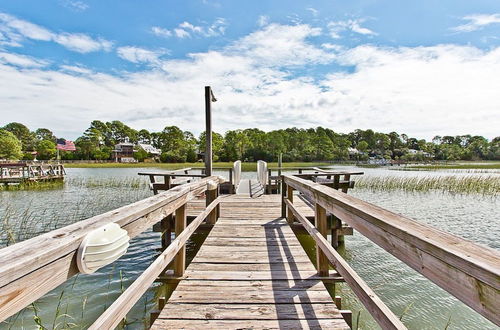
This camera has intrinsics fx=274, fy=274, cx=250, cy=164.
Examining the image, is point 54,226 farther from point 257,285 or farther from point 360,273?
point 360,273

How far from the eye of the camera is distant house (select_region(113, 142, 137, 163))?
230ft

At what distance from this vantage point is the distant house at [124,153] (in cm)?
7019

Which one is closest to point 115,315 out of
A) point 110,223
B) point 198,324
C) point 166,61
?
point 110,223

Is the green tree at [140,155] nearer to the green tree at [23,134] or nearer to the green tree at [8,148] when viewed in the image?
the green tree at [8,148]

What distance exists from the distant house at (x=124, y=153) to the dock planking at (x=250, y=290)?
71.8m

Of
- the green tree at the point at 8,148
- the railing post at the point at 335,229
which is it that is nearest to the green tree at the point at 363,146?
the railing post at the point at 335,229

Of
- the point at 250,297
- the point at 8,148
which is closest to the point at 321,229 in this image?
the point at 250,297

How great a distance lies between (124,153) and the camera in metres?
74.3

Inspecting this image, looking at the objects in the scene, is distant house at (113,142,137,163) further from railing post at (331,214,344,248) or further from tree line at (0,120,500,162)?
railing post at (331,214,344,248)

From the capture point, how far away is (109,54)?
51.9 feet

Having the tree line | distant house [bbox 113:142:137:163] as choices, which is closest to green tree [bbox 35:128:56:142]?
the tree line

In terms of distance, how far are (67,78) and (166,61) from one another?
7.26 m

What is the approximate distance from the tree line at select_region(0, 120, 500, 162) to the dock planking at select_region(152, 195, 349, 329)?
4903 centimetres

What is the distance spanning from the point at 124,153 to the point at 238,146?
37.5 meters
